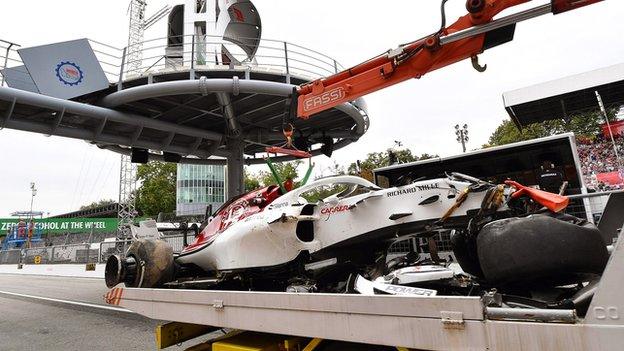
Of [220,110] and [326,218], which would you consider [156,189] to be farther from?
[326,218]

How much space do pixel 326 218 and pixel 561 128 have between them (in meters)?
29.6

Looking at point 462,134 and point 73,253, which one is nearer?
point 73,253

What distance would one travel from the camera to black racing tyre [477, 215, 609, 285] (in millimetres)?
2295

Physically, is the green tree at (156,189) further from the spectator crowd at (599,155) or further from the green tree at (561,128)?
the spectator crowd at (599,155)

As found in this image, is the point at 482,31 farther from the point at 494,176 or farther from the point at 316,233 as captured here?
the point at 494,176

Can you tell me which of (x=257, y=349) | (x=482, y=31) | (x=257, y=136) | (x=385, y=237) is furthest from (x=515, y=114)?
(x=257, y=349)

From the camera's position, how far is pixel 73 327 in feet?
25.9

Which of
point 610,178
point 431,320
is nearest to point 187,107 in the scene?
point 431,320

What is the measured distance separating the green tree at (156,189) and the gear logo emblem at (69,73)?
1905 inches

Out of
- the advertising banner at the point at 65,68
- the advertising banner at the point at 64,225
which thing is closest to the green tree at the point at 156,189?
the advertising banner at the point at 64,225

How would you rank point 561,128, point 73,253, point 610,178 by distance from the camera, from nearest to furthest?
point 610,178 → point 73,253 → point 561,128

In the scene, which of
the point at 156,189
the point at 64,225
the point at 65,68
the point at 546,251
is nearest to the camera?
the point at 546,251

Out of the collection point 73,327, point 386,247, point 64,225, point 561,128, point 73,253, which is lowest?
point 73,327

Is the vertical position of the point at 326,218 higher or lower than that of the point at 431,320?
higher
